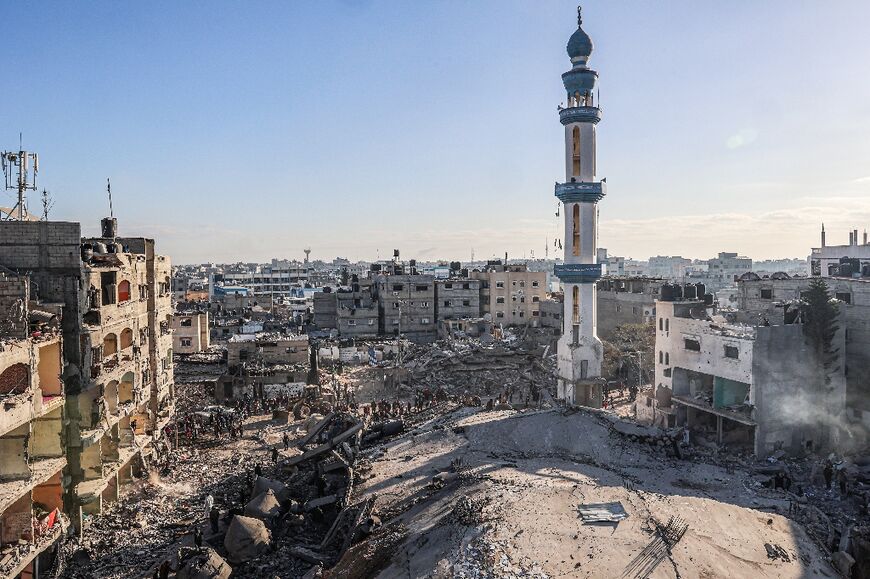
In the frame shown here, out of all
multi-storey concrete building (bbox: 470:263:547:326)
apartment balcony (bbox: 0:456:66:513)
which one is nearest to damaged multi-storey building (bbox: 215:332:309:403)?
apartment balcony (bbox: 0:456:66:513)

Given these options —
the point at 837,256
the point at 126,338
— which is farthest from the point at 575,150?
the point at 837,256

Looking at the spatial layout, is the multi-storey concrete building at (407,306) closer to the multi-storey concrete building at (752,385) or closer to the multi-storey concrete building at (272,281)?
the multi-storey concrete building at (752,385)

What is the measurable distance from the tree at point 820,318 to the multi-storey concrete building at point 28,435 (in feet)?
114

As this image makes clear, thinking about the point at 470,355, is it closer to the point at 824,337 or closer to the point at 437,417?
the point at 437,417

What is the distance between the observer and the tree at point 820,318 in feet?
109

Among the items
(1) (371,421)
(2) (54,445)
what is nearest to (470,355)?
(1) (371,421)

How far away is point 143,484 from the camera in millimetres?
28500

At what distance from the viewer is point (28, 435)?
2039cm

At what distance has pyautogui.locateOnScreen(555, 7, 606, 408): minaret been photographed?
129ft

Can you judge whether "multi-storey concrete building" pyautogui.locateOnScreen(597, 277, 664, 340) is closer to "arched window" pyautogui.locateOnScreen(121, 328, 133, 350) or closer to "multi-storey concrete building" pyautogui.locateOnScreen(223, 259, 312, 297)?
"arched window" pyautogui.locateOnScreen(121, 328, 133, 350)

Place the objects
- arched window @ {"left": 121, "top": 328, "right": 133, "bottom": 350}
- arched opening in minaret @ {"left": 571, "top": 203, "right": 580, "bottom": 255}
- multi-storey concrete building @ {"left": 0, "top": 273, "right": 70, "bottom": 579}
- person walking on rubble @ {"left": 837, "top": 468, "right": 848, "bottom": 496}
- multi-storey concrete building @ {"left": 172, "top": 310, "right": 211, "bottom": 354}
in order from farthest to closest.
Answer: multi-storey concrete building @ {"left": 172, "top": 310, "right": 211, "bottom": 354} → arched opening in minaret @ {"left": 571, "top": 203, "right": 580, "bottom": 255} → arched window @ {"left": 121, "top": 328, "right": 133, "bottom": 350} → person walking on rubble @ {"left": 837, "top": 468, "right": 848, "bottom": 496} → multi-storey concrete building @ {"left": 0, "top": 273, "right": 70, "bottom": 579}

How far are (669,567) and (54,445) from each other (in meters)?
20.9

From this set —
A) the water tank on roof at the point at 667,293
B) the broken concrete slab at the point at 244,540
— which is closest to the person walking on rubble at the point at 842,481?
the water tank on roof at the point at 667,293

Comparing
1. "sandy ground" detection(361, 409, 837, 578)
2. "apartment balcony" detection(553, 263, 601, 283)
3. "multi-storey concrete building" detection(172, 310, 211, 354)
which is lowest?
"sandy ground" detection(361, 409, 837, 578)
